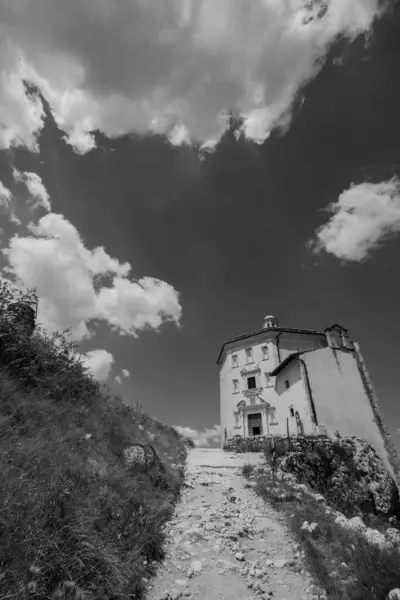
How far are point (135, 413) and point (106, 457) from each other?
701cm

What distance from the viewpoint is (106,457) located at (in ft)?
22.8

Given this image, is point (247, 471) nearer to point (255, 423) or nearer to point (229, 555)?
point (229, 555)

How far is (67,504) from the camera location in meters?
4.05

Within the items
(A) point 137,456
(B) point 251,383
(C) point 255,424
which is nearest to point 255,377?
(B) point 251,383

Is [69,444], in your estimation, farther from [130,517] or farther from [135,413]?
[135,413]

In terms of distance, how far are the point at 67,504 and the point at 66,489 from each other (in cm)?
23

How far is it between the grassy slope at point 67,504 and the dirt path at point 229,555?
468 mm

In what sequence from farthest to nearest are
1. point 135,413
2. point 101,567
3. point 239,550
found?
point 135,413 < point 239,550 < point 101,567

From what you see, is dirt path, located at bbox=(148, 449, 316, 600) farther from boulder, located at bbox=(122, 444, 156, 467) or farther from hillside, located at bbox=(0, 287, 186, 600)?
boulder, located at bbox=(122, 444, 156, 467)

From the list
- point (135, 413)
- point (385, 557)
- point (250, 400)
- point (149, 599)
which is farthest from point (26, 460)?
point (250, 400)

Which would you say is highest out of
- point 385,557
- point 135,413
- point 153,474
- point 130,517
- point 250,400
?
point 250,400

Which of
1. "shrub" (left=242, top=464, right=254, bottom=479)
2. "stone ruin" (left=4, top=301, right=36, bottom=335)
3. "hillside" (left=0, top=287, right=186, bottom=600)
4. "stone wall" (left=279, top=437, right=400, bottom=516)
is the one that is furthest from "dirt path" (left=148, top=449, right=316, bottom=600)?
"stone ruin" (left=4, top=301, right=36, bottom=335)

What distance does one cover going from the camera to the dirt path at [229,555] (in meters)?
4.55

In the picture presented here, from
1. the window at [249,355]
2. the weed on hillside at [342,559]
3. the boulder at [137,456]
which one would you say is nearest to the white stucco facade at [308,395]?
the window at [249,355]
